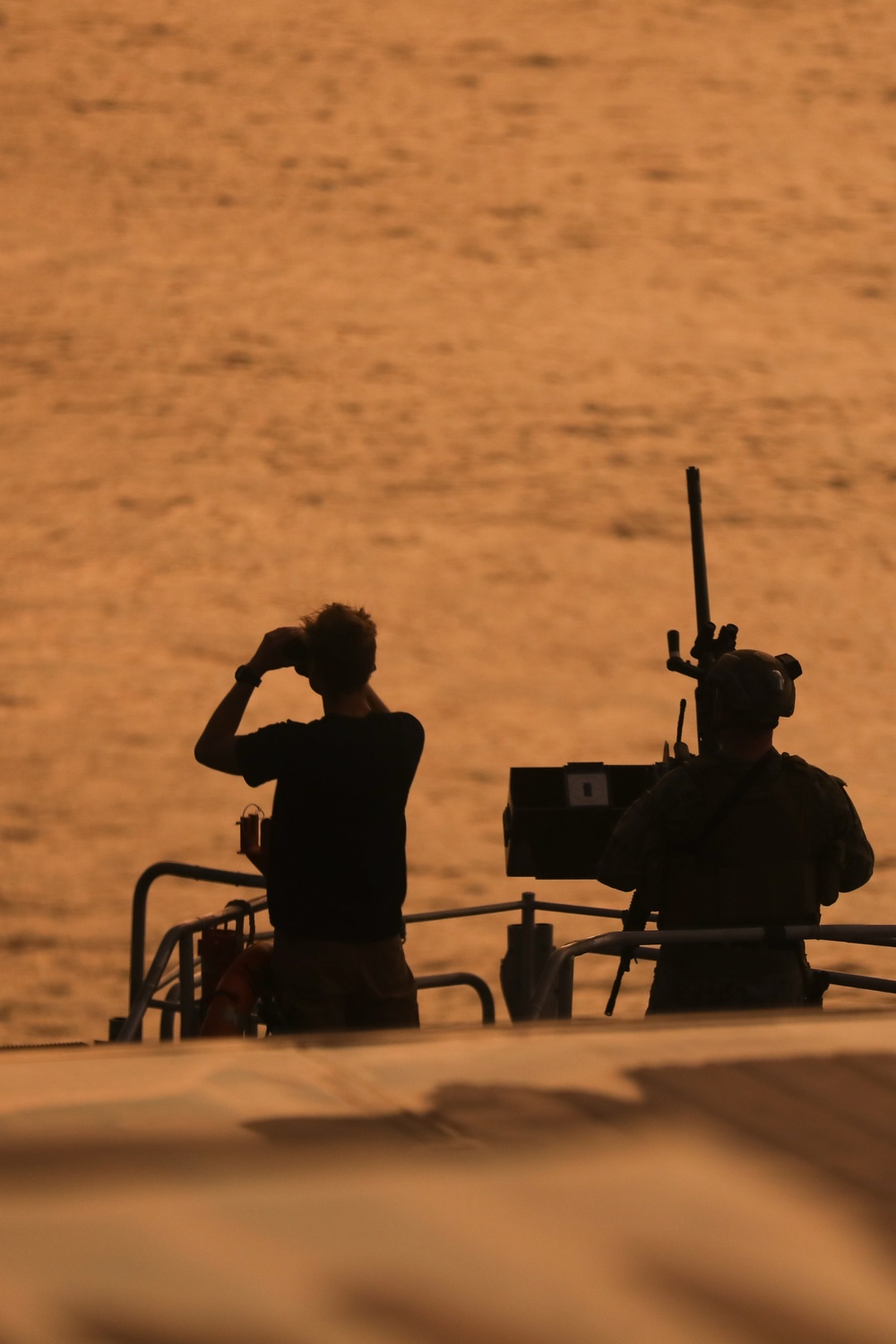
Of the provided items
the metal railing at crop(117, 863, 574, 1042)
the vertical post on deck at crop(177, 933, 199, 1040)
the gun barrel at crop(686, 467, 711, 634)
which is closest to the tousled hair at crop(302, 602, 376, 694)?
the metal railing at crop(117, 863, 574, 1042)

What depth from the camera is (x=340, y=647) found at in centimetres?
327

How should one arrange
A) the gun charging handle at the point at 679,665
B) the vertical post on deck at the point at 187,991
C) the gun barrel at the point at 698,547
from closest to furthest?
the vertical post on deck at the point at 187,991 → the gun charging handle at the point at 679,665 → the gun barrel at the point at 698,547

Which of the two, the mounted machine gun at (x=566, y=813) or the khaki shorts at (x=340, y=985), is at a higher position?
the mounted machine gun at (x=566, y=813)

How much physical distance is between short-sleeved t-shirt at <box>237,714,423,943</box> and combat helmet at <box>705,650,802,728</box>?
0.52 metres

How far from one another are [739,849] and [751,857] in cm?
3

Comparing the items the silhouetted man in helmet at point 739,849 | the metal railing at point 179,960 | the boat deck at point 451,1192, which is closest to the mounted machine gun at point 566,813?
the metal railing at point 179,960

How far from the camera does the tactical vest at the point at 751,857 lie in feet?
11.2

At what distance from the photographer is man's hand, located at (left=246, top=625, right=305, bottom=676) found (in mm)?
3473

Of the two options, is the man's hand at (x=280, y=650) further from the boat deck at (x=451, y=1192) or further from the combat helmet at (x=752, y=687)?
the boat deck at (x=451, y=1192)

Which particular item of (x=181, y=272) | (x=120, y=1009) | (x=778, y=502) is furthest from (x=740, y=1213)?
(x=181, y=272)

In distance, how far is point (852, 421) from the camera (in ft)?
124

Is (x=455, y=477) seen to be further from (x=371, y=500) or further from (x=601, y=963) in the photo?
(x=601, y=963)

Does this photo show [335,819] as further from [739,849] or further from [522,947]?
[522,947]

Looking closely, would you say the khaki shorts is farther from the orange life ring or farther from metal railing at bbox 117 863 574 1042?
metal railing at bbox 117 863 574 1042
